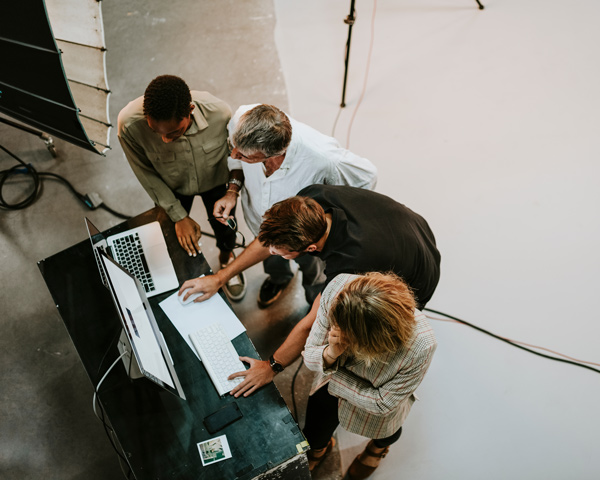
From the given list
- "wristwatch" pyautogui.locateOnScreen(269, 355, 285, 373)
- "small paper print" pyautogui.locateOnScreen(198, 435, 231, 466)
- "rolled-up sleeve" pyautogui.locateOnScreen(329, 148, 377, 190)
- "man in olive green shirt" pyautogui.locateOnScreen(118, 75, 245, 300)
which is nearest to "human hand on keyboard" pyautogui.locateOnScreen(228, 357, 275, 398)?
"wristwatch" pyautogui.locateOnScreen(269, 355, 285, 373)

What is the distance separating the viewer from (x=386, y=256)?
5.06 feet

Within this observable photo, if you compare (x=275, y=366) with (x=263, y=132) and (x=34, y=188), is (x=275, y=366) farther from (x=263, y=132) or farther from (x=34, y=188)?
(x=34, y=188)

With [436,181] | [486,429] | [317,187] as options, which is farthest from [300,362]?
[436,181]

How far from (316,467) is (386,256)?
1.26 meters

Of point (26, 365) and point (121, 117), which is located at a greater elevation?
point (121, 117)

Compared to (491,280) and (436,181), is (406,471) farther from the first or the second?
(436,181)

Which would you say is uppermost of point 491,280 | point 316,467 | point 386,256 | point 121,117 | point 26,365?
point 121,117

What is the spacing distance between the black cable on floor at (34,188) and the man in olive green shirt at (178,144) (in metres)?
0.99

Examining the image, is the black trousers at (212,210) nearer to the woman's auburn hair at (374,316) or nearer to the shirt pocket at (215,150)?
the shirt pocket at (215,150)

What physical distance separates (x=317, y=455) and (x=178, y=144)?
1559 millimetres

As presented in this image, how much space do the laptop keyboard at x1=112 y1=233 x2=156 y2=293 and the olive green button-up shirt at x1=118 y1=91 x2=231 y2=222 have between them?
0.65 feet

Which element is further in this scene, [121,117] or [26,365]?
[26,365]

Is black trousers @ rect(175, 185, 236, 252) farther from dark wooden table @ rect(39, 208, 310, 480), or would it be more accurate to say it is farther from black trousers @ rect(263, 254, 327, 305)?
dark wooden table @ rect(39, 208, 310, 480)

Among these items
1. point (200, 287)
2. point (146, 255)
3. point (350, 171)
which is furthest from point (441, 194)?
point (146, 255)
